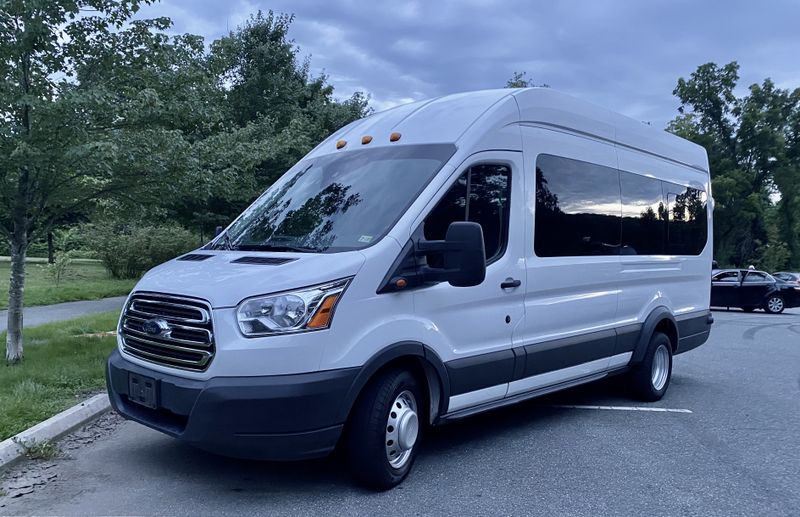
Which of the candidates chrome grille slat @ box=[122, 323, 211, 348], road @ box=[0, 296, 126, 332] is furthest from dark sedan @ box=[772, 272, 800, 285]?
chrome grille slat @ box=[122, 323, 211, 348]

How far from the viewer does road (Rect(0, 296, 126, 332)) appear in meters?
11.7

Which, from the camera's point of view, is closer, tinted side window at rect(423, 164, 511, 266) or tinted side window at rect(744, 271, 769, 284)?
tinted side window at rect(423, 164, 511, 266)

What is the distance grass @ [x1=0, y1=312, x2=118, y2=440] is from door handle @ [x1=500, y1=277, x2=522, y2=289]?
3.75 metres

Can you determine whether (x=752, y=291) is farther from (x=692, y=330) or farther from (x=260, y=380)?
(x=260, y=380)

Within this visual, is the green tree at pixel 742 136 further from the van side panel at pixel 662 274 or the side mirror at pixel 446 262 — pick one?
the side mirror at pixel 446 262

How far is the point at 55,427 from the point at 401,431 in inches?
112

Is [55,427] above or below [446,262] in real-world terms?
below

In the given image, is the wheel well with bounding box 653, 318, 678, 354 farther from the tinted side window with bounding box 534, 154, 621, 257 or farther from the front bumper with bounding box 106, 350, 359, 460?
the front bumper with bounding box 106, 350, 359, 460

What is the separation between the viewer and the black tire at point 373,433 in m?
3.95

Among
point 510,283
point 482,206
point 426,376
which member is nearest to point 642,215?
point 510,283

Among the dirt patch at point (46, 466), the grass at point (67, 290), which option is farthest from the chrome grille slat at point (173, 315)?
the grass at point (67, 290)

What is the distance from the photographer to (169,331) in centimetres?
395

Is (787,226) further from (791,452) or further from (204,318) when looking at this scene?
(204,318)

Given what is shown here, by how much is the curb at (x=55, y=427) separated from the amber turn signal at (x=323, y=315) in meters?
2.42
